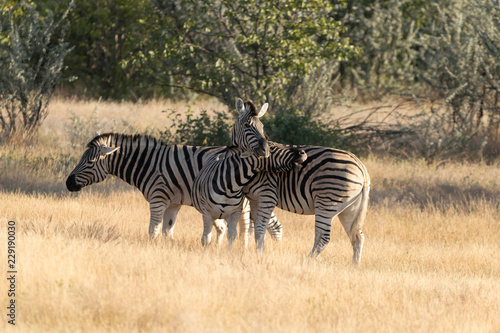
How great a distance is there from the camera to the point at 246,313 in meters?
5.33

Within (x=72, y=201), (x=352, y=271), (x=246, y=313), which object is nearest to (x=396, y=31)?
(x=72, y=201)

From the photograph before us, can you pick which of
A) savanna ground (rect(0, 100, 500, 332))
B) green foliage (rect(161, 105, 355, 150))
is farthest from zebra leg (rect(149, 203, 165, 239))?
green foliage (rect(161, 105, 355, 150))

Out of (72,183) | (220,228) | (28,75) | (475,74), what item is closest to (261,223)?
(220,228)

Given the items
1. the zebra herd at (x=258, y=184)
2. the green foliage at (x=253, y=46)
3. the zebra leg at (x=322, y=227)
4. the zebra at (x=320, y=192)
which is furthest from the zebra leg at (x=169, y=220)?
the green foliage at (x=253, y=46)

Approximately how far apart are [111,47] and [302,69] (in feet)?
58.5

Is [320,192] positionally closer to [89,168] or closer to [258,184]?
[258,184]

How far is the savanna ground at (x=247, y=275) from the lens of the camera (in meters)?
5.21

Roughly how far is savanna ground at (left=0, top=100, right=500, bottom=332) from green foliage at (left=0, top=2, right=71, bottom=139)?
6184 mm

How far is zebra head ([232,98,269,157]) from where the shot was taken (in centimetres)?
754

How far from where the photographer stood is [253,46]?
16750mm

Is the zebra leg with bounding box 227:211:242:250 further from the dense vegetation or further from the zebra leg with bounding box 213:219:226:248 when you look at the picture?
the dense vegetation

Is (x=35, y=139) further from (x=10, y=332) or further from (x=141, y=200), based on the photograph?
(x=10, y=332)

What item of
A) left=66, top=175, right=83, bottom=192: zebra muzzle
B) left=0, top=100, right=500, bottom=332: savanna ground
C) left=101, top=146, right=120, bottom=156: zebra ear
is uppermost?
left=101, top=146, right=120, bottom=156: zebra ear

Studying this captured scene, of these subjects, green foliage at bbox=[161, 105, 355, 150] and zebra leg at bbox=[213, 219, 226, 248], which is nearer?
zebra leg at bbox=[213, 219, 226, 248]
